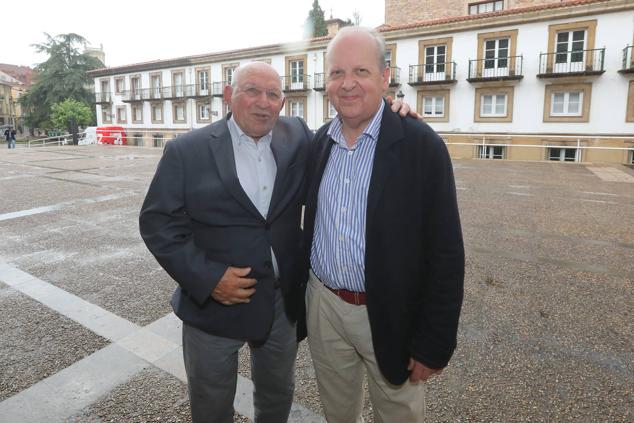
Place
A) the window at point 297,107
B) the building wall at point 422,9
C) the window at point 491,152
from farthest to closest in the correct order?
the window at point 297,107 → the building wall at point 422,9 → the window at point 491,152

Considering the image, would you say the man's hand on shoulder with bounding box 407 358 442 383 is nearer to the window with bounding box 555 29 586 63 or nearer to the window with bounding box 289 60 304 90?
the window with bounding box 555 29 586 63

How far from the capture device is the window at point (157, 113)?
35.6 metres

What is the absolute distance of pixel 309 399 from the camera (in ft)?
8.50

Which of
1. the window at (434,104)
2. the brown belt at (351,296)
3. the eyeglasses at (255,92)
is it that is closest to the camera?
the brown belt at (351,296)

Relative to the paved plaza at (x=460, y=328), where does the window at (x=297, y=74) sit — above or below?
above

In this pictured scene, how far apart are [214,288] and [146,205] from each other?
47 cm

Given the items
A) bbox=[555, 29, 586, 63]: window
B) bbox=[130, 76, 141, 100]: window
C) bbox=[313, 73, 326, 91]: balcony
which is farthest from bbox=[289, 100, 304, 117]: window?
bbox=[130, 76, 141, 100]: window

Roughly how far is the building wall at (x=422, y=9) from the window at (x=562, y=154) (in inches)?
399

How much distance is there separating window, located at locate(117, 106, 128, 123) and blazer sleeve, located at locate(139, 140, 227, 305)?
134 feet

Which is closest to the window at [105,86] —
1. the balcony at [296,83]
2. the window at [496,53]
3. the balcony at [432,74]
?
the balcony at [296,83]

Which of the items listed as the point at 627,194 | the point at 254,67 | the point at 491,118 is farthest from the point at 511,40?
the point at 254,67

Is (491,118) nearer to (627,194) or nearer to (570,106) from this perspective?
(570,106)

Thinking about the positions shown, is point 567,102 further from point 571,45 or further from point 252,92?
point 252,92

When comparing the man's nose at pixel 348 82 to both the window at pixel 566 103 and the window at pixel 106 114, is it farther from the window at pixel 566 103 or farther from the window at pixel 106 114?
the window at pixel 106 114
